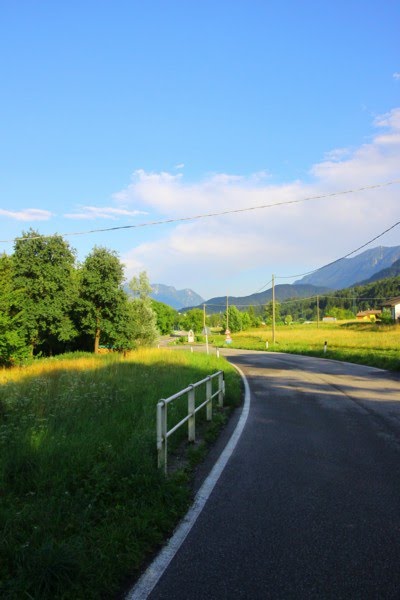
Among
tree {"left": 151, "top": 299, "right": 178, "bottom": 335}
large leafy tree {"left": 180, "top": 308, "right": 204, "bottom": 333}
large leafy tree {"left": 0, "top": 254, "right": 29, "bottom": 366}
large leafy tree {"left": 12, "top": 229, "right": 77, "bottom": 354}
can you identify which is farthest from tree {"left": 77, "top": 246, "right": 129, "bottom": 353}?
large leafy tree {"left": 180, "top": 308, "right": 204, "bottom": 333}

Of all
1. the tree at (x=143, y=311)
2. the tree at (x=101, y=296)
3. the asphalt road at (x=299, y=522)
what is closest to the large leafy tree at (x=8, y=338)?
the tree at (x=101, y=296)

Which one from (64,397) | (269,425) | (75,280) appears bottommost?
(269,425)

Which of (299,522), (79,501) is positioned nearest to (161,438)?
(79,501)

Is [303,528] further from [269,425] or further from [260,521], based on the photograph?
[269,425]

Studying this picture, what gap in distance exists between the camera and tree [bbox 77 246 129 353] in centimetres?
3522

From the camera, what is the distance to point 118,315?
117 feet

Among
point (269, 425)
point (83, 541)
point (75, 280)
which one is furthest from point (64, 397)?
point (75, 280)

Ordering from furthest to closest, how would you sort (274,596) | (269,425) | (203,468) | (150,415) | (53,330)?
(53,330), (269,425), (150,415), (203,468), (274,596)

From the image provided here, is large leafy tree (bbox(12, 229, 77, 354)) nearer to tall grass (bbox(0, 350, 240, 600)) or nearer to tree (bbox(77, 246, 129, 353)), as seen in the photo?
tree (bbox(77, 246, 129, 353))

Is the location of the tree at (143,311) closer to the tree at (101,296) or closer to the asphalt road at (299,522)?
the tree at (101,296)

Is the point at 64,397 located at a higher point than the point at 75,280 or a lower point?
lower

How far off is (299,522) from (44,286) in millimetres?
33868

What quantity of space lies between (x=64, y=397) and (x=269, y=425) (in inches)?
164

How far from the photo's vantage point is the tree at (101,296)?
35219mm
